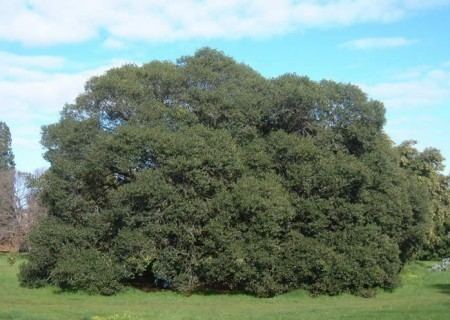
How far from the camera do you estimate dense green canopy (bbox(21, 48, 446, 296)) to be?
1211 inches

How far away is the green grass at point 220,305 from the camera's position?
71.2 ft

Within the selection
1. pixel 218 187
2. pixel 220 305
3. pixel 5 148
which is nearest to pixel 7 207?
pixel 5 148

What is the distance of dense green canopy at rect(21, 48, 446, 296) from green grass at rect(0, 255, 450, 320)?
39.9 inches

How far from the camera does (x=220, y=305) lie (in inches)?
1113

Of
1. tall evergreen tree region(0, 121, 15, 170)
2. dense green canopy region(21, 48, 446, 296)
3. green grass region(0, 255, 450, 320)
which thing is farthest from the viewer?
tall evergreen tree region(0, 121, 15, 170)

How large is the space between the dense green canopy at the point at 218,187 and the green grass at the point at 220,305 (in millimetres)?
1014

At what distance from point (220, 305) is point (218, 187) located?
6.42 meters

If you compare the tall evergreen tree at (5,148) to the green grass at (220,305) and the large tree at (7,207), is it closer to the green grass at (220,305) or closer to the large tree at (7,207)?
the large tree at (7,207)

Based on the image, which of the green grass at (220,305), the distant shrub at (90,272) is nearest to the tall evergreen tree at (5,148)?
the green grass at (220,305)

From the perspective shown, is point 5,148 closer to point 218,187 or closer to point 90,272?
point 90,272

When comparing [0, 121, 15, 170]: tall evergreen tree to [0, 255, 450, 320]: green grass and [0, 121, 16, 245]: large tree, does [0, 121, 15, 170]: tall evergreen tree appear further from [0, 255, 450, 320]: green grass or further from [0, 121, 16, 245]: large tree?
[0, 255, 450, 320]: green grass

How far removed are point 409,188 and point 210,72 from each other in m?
15.7

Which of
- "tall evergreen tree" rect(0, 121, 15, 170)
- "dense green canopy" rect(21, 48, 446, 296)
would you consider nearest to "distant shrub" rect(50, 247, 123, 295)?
"dense green canopy" rect(21, 48, 446, 296)

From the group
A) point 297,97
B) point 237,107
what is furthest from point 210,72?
point 297,97
